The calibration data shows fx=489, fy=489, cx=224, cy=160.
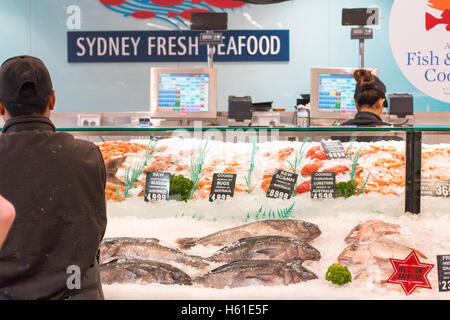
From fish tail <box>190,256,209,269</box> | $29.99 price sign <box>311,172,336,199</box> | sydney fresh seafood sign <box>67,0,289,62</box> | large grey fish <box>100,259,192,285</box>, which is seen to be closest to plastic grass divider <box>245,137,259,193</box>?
$29.99 price sign <box>311,172,336,199</box>

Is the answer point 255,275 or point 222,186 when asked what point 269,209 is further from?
point 255,275

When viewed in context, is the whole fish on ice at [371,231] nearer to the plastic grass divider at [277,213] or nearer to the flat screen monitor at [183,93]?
the plastic grass divider at [277,213]

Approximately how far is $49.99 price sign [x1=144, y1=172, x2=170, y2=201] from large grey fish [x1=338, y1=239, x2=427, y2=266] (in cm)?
78

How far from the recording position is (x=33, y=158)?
4.11 ft

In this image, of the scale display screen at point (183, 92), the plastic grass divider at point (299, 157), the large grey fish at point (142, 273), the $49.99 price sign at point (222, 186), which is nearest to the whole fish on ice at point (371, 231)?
the plastic grass divider at point (299, 157)

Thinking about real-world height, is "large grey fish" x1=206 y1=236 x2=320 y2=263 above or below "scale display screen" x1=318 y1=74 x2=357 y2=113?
below

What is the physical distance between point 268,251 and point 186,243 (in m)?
0.32

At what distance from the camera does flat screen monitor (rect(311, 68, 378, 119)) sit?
15.6 ft

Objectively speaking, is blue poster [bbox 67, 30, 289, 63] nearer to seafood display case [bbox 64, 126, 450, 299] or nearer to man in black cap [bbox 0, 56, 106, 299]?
seafood display case [bbox 64, 126, 450, 299]

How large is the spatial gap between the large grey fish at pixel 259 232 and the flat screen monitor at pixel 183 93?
286cm

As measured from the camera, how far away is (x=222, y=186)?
6.97 ft

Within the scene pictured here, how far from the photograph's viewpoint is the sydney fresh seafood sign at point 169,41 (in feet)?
23.0

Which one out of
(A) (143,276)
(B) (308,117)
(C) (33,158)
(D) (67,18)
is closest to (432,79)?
(B) (308,117)
